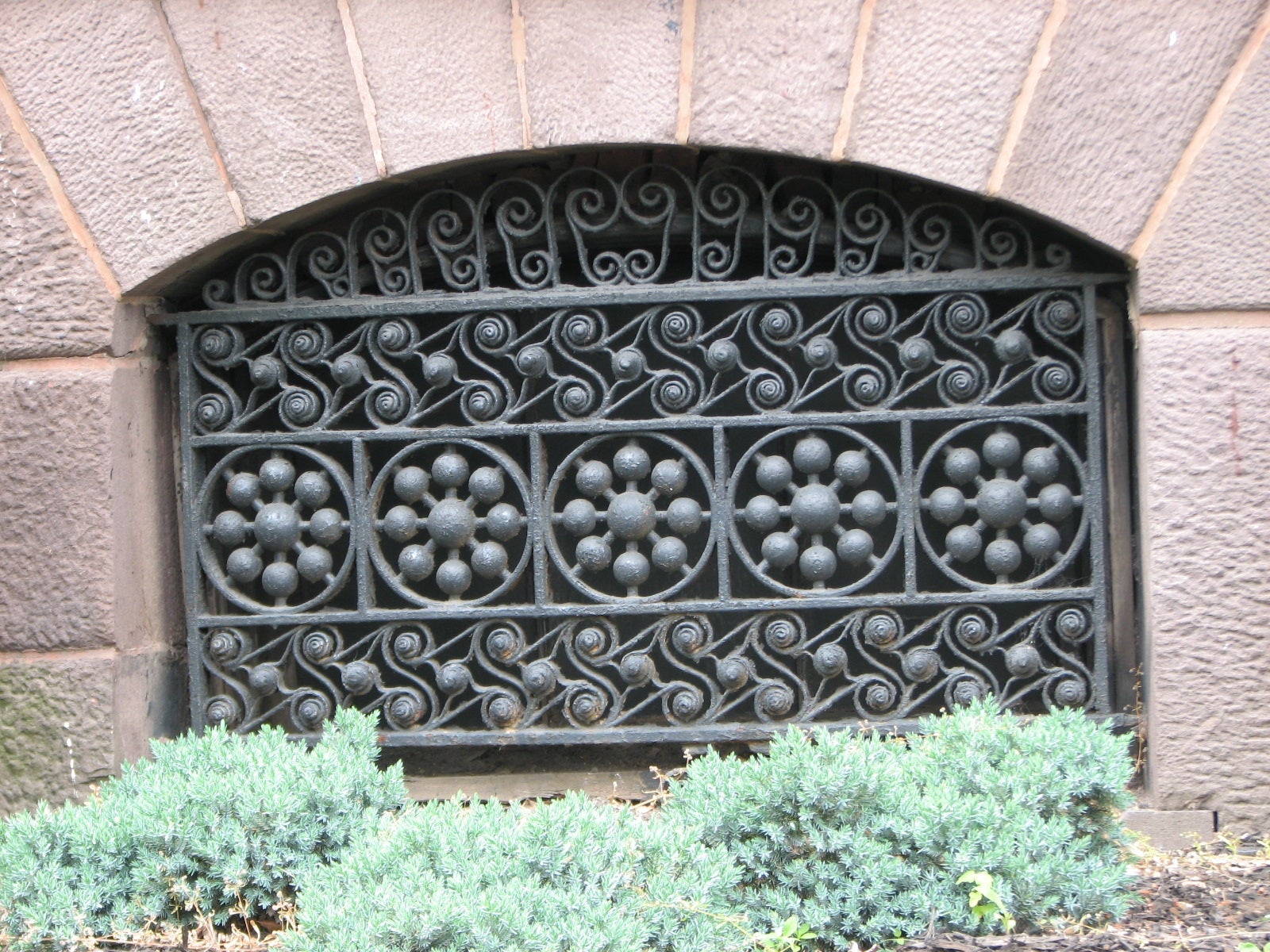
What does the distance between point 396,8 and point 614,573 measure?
1.36m

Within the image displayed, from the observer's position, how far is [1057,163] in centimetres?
247

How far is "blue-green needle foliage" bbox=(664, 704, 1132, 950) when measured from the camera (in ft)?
6.35

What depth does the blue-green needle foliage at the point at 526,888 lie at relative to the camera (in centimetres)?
168

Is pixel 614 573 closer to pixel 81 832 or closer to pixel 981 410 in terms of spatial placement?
pixel 981 410

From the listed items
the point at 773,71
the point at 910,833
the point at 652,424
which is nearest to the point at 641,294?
the point at 652,424

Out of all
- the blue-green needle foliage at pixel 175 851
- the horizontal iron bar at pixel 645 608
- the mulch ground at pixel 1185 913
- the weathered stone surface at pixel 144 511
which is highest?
the weathered stone surface at pixel 144 511

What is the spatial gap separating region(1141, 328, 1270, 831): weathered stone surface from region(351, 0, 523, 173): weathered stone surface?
150cm

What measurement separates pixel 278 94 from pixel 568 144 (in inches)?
26.2

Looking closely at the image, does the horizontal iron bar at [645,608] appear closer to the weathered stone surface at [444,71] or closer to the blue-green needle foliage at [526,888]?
the blue-green needle foliage at [526,888]

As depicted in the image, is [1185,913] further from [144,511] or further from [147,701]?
[144,511]

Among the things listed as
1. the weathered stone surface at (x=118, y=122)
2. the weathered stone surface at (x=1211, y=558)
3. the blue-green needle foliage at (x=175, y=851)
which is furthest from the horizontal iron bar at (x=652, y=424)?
the blue-green needle foliage at (x=175, y=851)

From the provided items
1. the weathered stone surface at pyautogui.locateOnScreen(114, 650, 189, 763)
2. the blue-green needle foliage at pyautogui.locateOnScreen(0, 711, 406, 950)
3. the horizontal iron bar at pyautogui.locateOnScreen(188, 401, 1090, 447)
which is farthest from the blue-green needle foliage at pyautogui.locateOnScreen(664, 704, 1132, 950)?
the weathered stone surface at pyautogui.locateOnScreen(114, 650, 189, 763)

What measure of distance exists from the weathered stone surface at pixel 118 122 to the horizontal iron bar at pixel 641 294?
9.3 inches

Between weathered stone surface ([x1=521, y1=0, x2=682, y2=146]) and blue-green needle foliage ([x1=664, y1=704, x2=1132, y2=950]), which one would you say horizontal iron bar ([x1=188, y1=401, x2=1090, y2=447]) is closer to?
weathered stone surface ([x1=521, y1=0, x2=682, y2=146])
